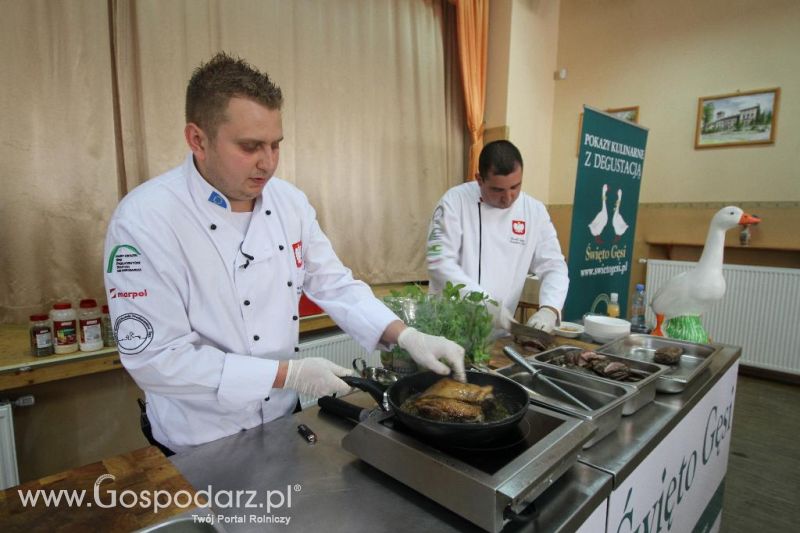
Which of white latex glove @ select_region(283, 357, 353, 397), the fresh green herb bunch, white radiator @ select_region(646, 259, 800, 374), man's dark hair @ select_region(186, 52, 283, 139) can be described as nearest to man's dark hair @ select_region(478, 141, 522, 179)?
the fresh green herb bunch

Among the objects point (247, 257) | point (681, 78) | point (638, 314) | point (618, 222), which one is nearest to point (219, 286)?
point (247, 257)

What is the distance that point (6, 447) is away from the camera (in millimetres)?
1876

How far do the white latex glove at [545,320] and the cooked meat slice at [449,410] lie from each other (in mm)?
1183

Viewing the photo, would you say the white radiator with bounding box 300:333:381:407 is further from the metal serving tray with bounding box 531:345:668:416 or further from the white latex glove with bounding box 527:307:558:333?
the metal serving tray with bounding box 531:345:668:416

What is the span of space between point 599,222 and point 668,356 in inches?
68.8

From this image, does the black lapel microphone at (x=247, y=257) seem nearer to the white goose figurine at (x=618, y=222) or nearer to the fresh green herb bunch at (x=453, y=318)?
the fresh green herb bunch at (x=453, y=318)

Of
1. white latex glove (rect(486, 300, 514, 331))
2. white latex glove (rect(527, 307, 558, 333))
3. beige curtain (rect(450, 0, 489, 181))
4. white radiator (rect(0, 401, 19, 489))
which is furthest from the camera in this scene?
beige curtain (rect(450, 0, 489, 181))

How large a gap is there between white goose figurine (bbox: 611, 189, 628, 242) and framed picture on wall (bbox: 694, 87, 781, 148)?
1.58 meters

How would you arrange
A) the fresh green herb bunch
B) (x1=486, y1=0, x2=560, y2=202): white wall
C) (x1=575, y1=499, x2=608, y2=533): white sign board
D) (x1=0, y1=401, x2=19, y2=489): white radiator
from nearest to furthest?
(x1=575, y1=499, x2=608, y2=533): white sign board → the fresh green herb bunch → (x1=0, y1=401, x2=19, y2=489): white radiator → (x1=486, y1=0, x2=560, y2=202): white wall

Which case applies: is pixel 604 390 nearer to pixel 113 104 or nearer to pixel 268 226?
pixel 268 226

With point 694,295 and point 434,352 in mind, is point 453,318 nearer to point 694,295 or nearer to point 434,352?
point 434,352

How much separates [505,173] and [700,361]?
1.15 meters

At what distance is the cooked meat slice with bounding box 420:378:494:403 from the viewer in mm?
942

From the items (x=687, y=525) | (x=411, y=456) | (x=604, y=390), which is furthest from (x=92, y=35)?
(x=687, y=525)
